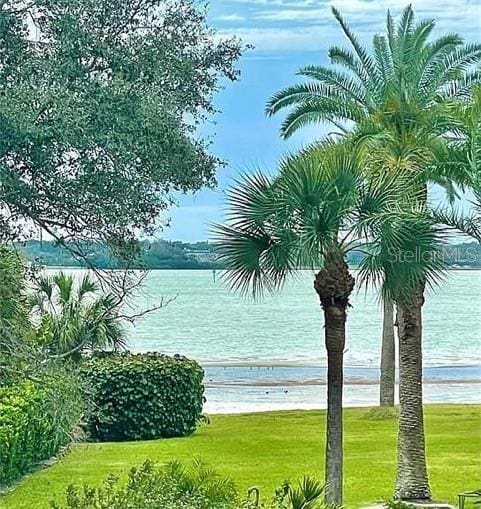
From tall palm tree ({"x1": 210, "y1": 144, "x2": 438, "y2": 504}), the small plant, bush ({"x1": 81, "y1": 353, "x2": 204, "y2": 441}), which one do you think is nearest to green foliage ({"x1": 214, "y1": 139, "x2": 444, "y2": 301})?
tall palm tree ({"x1": 210, "y1": 144, "x2": 438, "y2": 504})

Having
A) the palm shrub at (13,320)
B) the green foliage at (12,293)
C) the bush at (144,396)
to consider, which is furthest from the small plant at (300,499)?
the bush at (144,396)

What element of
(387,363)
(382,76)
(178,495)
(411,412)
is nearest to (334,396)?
(411,412)

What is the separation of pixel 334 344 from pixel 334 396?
0.23 meters

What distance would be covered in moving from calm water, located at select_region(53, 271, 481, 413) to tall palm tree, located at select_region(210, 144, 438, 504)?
559mm

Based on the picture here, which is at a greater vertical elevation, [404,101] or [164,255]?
[404,101]

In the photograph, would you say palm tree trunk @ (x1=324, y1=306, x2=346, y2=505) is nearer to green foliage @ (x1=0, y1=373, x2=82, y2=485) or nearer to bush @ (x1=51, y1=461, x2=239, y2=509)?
bush @ (x1=51, y1=461, x2=239, y2=509)

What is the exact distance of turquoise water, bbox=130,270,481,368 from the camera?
4.23 meters

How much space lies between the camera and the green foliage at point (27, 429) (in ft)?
13.8

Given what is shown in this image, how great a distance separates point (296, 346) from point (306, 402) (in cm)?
39

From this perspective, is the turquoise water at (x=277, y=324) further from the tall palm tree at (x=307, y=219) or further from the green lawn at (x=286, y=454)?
the green lawn at (x=286, y=454)

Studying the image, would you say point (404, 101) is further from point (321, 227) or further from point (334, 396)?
point (334, 396)

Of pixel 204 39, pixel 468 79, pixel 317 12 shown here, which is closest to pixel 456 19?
pixel 468 79

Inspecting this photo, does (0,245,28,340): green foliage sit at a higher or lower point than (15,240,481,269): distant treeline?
lower

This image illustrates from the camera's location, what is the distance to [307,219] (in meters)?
3.83
